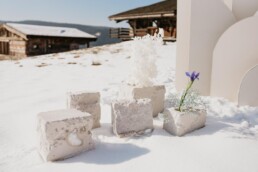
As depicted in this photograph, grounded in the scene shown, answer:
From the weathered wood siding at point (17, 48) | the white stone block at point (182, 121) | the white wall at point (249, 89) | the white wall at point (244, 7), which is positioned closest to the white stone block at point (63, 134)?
the white stone block at point (182, 121)

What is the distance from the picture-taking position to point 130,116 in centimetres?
426

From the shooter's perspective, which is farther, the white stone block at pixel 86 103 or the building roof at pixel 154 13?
the building roof at pixel 154 13

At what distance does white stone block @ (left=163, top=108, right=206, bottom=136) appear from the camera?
4195mm

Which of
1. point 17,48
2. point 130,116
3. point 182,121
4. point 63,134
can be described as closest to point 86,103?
point 130,116

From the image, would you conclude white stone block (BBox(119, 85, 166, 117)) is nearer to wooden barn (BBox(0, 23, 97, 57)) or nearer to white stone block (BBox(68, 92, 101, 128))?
white stone block (BBox(68, 92, 101, 128))

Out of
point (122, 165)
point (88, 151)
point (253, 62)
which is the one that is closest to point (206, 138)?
point (122, 165)

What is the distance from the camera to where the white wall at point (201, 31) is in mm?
6219

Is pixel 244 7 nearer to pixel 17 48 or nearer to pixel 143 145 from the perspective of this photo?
pixel 143 145

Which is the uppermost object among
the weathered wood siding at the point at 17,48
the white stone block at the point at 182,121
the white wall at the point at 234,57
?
the weathered wood siding at the point at 17,48

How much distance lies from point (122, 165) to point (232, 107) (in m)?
3.13

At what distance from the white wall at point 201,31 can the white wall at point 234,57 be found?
29cm

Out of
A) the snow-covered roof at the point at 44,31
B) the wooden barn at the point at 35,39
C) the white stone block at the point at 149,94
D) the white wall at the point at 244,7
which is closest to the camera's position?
the white stone block at the point at 149,94

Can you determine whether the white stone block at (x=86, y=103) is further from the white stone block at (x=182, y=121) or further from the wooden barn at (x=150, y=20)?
the wooden barn at (x=150, y=20)

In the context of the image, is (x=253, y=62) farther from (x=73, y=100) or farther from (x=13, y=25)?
(x=13, y=25)
